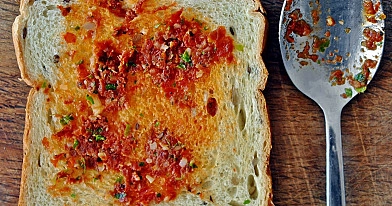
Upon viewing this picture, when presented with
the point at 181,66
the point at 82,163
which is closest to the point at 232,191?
the point at 181,66

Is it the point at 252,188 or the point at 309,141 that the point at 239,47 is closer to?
the point at 309,141

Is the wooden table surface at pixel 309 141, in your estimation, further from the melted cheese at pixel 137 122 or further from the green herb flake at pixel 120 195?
the green herb flake at pixel 120 195

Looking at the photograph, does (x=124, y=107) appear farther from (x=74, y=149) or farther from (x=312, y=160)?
(x=312, y=160)

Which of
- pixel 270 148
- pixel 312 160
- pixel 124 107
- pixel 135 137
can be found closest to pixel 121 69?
pixel 124 107


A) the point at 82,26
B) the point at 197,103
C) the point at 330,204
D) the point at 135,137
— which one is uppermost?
the point at 82,26

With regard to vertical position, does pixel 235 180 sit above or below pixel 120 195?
above

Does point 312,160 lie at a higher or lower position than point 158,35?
lower

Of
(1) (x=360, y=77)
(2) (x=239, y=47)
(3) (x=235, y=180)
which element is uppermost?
(2) (x=239, y=47)
